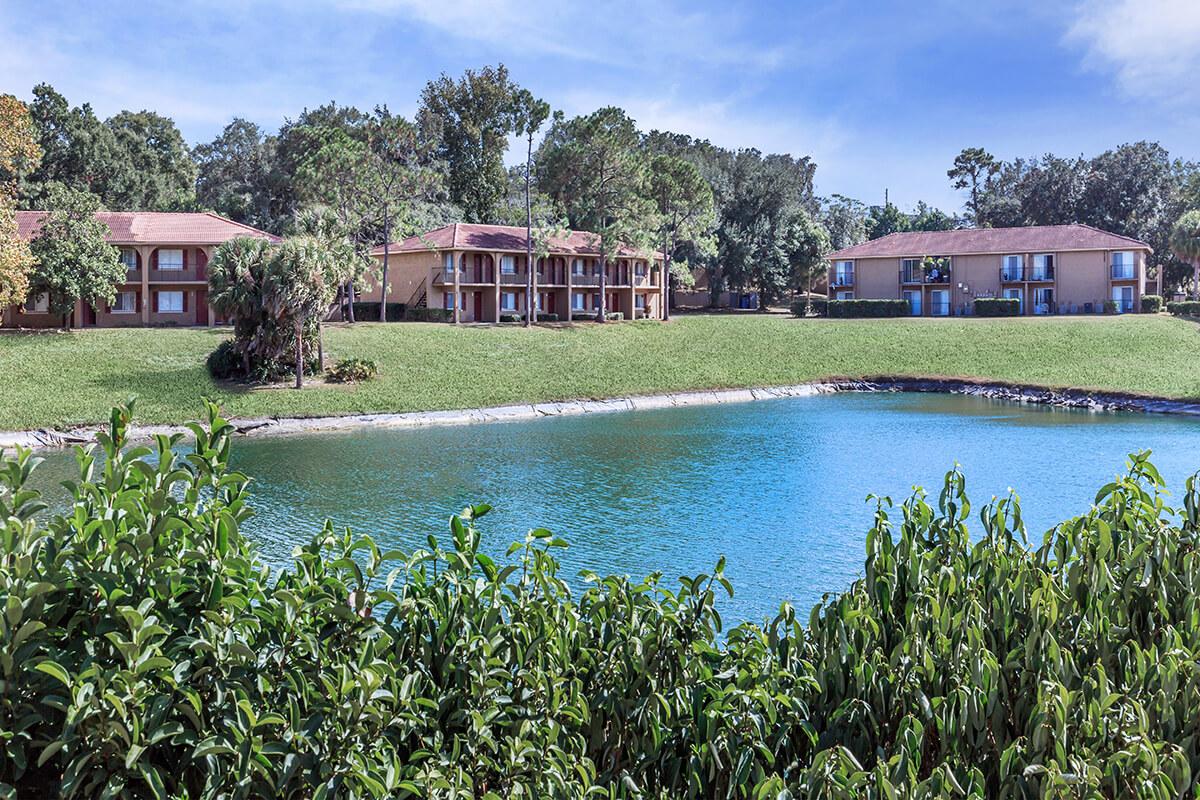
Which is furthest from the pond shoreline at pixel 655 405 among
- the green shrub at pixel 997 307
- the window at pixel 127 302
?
the window at pixel 127 302

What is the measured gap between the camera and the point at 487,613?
442 centimetres

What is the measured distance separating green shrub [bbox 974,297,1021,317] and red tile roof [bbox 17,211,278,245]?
46.9 meters

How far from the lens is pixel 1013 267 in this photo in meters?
72.0

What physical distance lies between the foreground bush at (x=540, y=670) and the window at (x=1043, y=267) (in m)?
71.8

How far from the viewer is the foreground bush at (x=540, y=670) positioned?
3627mm

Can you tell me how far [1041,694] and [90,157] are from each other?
7160 centimetres

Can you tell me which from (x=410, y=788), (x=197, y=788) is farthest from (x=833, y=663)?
(x=197, y=788)

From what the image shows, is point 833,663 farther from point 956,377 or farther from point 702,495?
point 956,377

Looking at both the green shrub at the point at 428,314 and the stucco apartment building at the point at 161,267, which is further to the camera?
the green shrub at the point at 428,314

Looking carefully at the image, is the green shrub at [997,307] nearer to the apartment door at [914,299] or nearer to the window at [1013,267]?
the window at [1013,267]

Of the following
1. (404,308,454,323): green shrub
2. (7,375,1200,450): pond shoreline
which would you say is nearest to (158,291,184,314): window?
(404,308,454,323): green shrub

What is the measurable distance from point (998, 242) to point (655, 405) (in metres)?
42.3

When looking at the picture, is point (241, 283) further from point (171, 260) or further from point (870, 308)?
point (870, 308)

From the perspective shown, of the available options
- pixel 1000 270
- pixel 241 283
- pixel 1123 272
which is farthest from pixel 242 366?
pixel 1123 272
